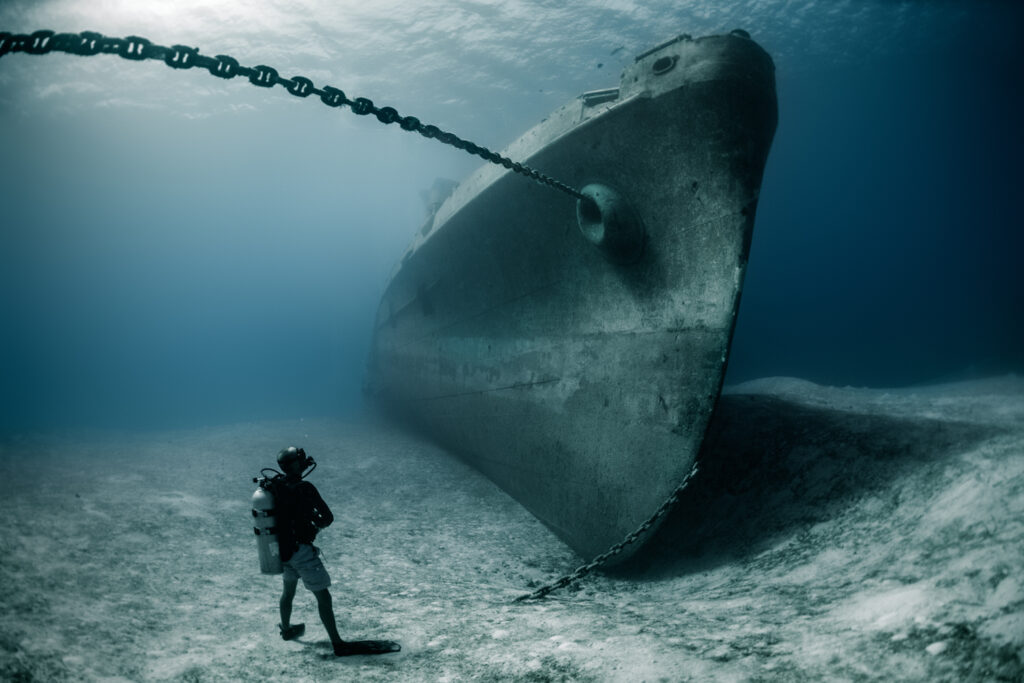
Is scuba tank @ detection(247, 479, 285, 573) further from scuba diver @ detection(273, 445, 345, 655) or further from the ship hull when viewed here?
the ship hull

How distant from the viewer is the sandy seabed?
2086 millimetres

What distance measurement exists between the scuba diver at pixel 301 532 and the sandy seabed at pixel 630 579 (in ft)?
1.15

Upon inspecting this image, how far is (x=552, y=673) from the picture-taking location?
92.2 inches

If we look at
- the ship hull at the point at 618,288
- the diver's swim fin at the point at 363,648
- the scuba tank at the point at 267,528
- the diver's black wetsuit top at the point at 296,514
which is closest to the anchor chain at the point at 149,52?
the scuba tank at the point at 267,528

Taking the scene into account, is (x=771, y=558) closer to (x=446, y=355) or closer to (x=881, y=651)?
(x=881, y=651)

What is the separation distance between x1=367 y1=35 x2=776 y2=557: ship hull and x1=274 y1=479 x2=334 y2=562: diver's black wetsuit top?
2.48 meters

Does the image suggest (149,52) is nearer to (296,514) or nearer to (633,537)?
(296,514)

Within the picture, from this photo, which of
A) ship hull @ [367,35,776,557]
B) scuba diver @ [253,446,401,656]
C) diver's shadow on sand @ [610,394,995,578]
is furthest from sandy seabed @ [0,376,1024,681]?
ship hull @ [367,35,776,557]

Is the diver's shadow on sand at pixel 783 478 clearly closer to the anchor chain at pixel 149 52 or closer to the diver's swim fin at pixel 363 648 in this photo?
the diver's swim fin at pixel 363 648

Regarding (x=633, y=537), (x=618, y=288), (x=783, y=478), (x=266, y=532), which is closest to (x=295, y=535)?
(x=266, y=532)

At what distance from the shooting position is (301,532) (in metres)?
3.01

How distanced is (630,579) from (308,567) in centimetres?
247

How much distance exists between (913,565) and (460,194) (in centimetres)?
637

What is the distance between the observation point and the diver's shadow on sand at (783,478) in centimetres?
358
